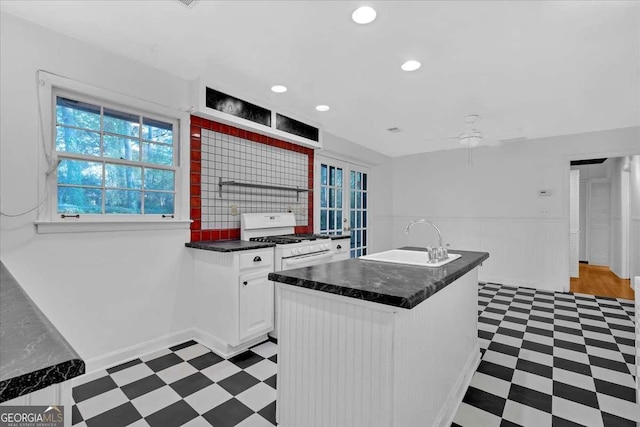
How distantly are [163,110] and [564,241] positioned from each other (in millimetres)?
5570

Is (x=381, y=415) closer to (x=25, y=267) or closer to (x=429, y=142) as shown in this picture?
(x=25, y=267)

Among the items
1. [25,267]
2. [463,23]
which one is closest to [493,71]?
[463,23]

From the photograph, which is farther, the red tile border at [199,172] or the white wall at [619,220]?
the white wall at [619,220]

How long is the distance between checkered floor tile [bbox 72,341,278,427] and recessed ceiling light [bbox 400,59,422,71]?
262 cm

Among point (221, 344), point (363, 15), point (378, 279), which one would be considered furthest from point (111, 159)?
point (378, 279)

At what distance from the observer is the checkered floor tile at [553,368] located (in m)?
1.85

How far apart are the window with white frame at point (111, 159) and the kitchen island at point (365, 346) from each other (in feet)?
5.53

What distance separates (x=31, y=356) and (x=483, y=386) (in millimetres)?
2472

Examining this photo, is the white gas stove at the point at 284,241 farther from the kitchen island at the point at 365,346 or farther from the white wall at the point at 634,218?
the white wall at the point at 634,218

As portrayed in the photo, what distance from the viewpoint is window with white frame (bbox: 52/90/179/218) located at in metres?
2.21

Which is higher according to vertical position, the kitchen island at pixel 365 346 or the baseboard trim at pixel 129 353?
the kitchen island at pixel 365 346

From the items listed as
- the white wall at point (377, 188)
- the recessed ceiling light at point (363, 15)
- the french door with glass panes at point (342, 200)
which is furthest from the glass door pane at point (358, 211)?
the recessed ceiling light at point (363, 15)

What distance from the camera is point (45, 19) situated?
6.56ft

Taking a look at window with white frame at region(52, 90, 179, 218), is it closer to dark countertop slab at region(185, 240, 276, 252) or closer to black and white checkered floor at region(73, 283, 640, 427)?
dark countertop slab at region(185, 240, 276, 252)
